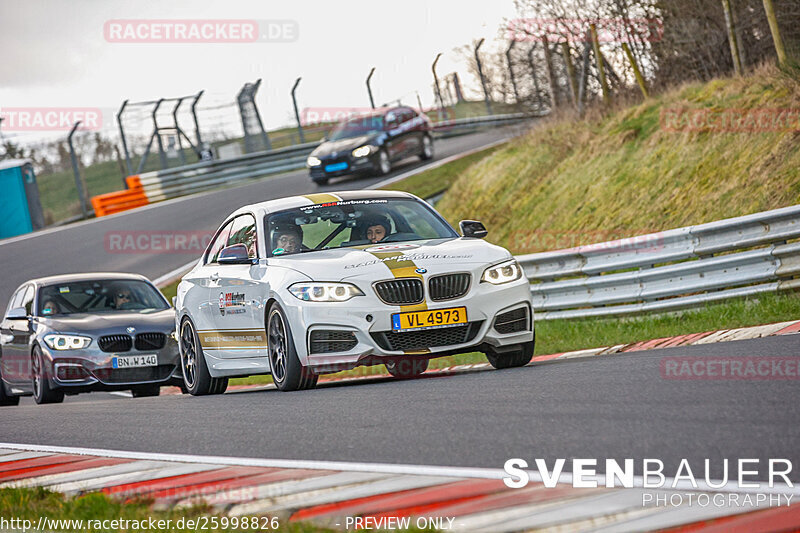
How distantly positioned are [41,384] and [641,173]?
9298 millimetres

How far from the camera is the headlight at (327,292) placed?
8492 millimetres

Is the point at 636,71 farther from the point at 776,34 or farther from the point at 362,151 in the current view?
the point at 362,151

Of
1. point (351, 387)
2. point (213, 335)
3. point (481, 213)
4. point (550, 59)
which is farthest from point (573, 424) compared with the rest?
point (550, 59)

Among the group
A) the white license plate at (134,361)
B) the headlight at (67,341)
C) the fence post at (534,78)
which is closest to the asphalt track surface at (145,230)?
the fence post at (534,78)

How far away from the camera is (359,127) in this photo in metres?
28.9

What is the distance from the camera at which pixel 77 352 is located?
12.3 metres

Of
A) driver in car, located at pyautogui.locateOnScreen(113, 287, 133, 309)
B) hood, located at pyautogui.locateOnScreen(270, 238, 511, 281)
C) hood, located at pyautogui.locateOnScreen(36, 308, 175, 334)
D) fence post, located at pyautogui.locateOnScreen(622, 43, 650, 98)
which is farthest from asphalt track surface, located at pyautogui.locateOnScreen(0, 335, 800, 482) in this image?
fence post, located at pyautogui.locateOnScreen(622, 43, 650, 98)

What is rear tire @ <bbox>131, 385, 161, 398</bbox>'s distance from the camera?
12616 millimetres

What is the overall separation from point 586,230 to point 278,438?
11.4 meters

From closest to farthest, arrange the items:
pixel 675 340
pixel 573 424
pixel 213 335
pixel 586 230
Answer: pixel 573 424 < pixel 675 340 < pixel 213 335 < pixel 586 230

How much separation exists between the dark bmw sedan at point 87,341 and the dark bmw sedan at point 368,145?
Answer: 1461 centimetres

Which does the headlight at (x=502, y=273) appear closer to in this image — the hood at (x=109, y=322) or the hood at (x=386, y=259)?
the hood at (x=386, y=259)

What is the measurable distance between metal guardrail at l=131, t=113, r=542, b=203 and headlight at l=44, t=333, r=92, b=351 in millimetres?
20725

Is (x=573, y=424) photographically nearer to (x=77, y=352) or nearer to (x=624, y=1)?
(x=77, y=352)
